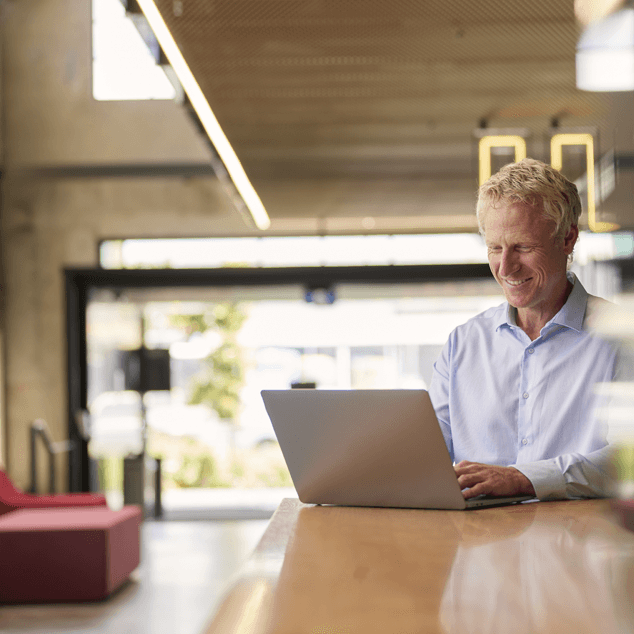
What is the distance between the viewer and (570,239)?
1900 mm

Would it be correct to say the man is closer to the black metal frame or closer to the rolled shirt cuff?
the rolled shirt cuff

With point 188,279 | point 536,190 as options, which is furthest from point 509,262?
point 188,279

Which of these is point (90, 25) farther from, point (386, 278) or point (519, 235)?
point (519, 235)

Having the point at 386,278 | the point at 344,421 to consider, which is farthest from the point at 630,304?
the point at 386,278

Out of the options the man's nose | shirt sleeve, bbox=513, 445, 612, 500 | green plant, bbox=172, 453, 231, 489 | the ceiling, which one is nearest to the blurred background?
green plant, bbox=172, 453, 231, 489

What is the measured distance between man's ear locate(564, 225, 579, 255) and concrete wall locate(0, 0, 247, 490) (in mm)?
6364

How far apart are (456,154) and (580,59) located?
267 cm

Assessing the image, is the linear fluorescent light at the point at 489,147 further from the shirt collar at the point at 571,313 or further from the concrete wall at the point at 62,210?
the concrete wall at the point at 62,210

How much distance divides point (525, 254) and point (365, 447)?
2.37 feet

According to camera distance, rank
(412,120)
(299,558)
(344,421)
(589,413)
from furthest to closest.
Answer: (412,120), (589,413), (344,421), (299,558)

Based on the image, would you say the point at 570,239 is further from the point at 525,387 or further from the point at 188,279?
the point at 188,279

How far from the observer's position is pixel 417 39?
3.44m

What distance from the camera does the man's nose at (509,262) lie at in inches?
71.1

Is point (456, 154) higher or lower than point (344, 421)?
higher
